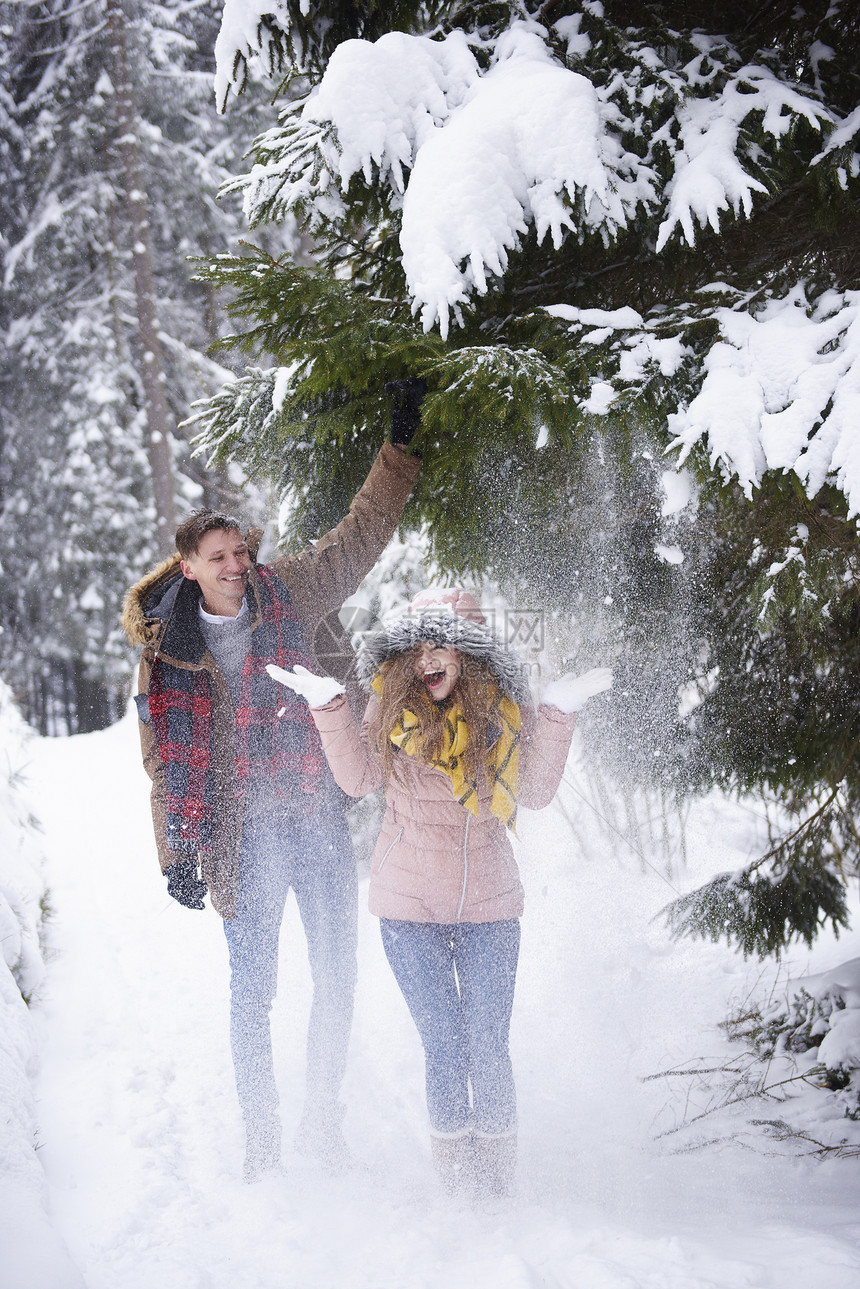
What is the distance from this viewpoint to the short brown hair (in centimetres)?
265

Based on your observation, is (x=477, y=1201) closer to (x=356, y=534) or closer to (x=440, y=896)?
(x=440, y=896)

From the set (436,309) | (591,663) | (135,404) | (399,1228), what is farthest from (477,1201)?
(135,404)

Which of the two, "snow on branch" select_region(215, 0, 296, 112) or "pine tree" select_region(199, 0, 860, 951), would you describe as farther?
"snow on branch" select_region(215, 0, 296, 112)

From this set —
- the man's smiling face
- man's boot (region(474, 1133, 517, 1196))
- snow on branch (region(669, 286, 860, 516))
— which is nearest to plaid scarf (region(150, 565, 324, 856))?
the man's smiling face

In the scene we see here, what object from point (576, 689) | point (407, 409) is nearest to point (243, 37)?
point (407, 409)

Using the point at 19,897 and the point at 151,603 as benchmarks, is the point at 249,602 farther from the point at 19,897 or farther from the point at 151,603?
the point at 19,897

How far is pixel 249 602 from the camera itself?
2799mm

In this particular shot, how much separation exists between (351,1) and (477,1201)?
4145 mm

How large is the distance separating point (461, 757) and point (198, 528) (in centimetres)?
115

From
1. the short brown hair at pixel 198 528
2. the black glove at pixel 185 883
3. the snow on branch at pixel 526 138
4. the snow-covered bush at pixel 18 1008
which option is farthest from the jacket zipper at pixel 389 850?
the snow on branch at pixel 526 138

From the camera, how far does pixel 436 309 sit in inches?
90.6

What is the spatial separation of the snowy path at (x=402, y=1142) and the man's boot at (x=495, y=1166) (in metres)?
0.07

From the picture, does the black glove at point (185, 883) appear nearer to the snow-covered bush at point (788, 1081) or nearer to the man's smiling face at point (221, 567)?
the man's smiling face at point (221, 567)

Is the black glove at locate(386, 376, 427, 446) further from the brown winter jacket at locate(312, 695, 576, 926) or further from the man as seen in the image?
the brown winter jacket at locate(312, 695, 576, 926)
